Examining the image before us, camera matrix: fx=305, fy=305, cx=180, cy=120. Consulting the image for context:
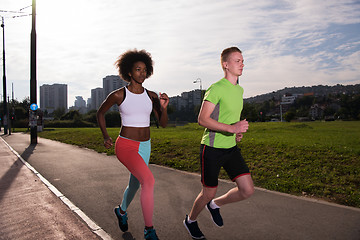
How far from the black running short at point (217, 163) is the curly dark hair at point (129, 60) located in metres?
1.34

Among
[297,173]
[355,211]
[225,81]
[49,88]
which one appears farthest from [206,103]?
[49,88]

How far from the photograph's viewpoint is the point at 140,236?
12.0 ft

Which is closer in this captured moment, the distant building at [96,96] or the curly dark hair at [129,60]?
the curly dark hair at [129,60]

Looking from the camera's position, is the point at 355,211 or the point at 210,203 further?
the point at 355,211

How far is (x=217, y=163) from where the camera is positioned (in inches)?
124

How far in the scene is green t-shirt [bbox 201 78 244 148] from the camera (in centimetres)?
314

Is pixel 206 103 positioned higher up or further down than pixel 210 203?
higher up

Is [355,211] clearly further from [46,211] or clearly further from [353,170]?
[46,211]

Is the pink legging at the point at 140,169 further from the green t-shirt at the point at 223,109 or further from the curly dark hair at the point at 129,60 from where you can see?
the curly dark hair at the point at 129,60

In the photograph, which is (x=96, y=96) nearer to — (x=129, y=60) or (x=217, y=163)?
(x=129, y=60)

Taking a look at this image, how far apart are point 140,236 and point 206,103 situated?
1.83 metres

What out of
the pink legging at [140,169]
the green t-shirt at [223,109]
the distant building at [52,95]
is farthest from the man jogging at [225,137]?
the distant building at [52,95]

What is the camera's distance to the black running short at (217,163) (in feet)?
10.3

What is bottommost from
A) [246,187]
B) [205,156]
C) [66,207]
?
[66,207]
